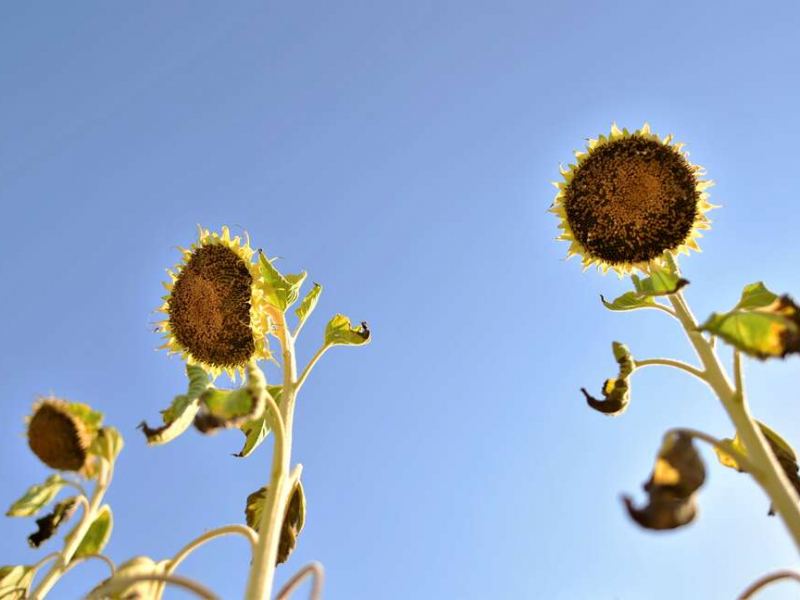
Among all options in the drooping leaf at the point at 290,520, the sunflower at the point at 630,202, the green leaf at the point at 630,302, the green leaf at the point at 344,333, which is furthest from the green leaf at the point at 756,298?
the drooping leaf at the point at 290,520

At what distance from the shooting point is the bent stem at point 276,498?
2898 mm

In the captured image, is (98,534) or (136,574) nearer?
(136,574)

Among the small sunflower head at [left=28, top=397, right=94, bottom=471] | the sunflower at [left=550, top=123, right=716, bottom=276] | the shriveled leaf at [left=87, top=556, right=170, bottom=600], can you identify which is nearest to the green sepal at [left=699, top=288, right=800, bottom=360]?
the sunflower at [left=550, top=123, right=716, bottom=276]

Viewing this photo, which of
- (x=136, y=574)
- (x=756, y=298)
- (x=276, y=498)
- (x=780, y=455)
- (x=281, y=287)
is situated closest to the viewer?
(x=136, y=574)

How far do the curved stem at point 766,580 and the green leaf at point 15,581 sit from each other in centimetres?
313

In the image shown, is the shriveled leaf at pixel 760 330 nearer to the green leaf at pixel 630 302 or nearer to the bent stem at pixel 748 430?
the bent stem at pixel 748 430

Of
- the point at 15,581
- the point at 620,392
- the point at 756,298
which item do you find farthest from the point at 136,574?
the point at 756,298

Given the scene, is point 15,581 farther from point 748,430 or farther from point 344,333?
point 748,430

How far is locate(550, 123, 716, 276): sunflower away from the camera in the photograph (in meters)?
5.05

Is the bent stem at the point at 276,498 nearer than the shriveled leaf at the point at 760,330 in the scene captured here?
Yes

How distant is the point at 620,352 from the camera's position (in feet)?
12.7

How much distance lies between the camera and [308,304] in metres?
5.11

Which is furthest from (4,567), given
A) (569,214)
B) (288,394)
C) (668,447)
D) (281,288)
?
(569,214)

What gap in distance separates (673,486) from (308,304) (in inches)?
120
